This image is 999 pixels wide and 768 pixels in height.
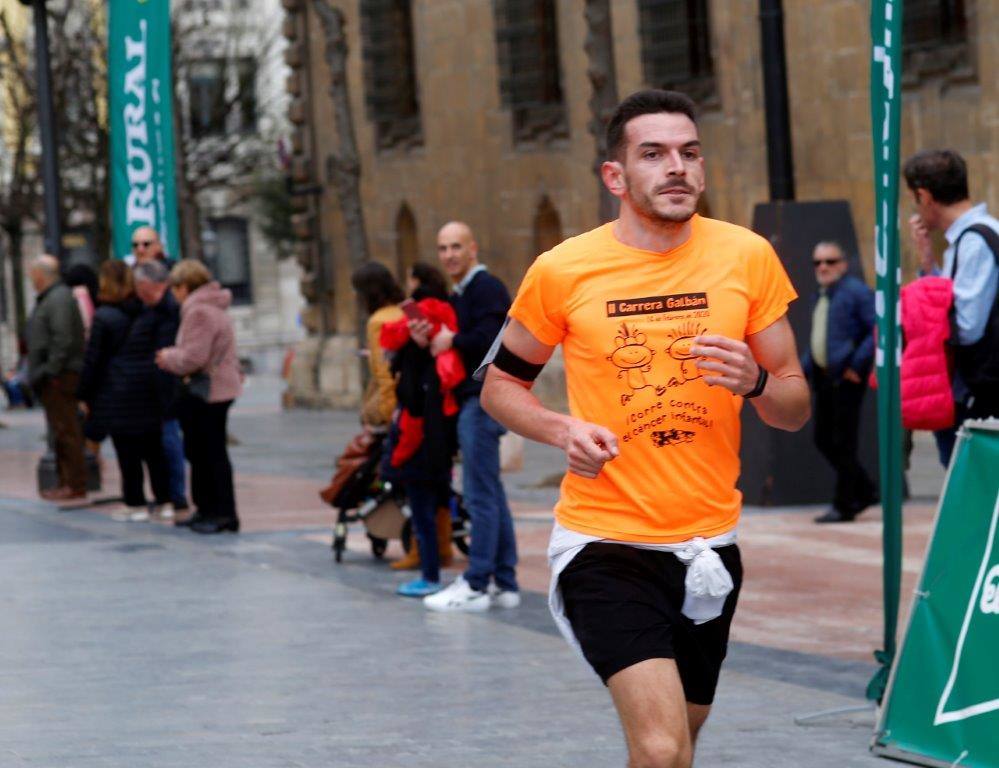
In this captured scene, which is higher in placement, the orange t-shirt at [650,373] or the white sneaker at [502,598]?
the orange t-shirt at [650,373]

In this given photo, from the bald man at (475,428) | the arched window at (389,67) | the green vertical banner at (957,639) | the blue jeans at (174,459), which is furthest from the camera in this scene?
the arched window at (389,67)

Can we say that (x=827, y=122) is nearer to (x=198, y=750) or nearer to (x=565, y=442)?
(x=198, y=750)

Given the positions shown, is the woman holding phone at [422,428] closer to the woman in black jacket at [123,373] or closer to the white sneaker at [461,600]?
the white sneaker at [461,600]

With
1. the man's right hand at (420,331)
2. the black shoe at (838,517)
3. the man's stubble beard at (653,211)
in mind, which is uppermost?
the man's stubble beard at (653,211)

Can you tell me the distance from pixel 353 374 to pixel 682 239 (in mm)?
26954

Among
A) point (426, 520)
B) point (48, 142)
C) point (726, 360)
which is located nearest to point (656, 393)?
point (726, 360)

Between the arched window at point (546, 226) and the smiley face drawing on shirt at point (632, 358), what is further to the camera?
the arched window at point (546, 226)

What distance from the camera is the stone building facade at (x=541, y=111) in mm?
20312

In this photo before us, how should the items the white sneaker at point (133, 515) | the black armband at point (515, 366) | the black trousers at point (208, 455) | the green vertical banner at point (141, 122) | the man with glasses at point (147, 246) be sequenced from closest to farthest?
the black armband at point (515, 366) → the black trousers at point (208, 455) → the white sneaker at point (133, 515) → the man with glasses at point (147, 246) → the green vertical banner at point (141, 122)

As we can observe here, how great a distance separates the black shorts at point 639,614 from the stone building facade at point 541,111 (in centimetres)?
1259

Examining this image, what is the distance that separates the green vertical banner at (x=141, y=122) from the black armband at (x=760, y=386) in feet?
39.7

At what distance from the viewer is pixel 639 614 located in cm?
486

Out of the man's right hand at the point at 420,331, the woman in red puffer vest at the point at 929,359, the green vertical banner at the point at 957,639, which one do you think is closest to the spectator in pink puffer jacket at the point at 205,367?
the man's right hand at the point at 420,331

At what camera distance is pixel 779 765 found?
264 inches
